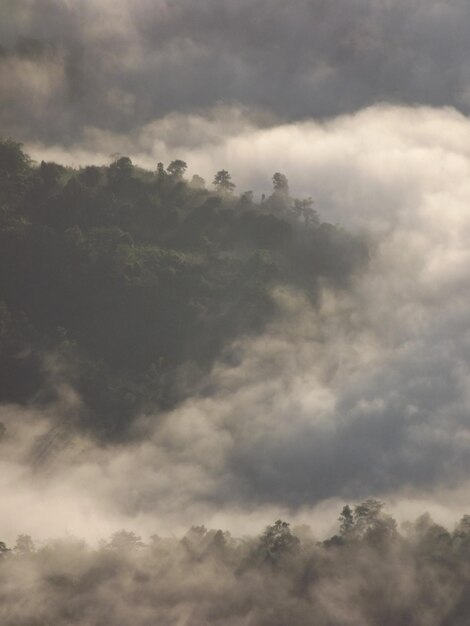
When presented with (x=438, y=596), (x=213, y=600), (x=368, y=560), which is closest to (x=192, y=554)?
(x=213, y=600)

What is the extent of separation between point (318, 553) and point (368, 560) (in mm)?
13071

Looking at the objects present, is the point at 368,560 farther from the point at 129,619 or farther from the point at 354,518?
the point at 129,619

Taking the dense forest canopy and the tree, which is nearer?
the dense forest canopy

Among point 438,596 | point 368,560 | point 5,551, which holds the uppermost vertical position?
point 5,551

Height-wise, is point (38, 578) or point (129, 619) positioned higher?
point (38, 578)

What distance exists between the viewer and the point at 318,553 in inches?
7598

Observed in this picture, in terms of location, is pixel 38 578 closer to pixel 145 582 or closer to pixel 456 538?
pixel 145 582

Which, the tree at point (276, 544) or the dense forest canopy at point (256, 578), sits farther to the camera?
the tree at point (276, 544)

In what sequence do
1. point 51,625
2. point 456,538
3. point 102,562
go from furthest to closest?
point 456,538, point 102,562, point 51,625

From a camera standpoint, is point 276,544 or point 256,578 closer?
point 256,578

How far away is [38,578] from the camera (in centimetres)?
17025

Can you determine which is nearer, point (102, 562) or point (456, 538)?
point (102, 562)

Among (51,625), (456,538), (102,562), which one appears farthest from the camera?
(456,538)

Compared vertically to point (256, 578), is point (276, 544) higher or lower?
higher
